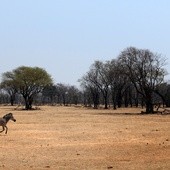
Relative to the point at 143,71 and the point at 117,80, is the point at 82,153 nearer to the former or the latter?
the point at 143,71

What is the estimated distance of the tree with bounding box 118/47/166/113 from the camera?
6719cm

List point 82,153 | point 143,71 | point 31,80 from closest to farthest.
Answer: point 82,153 < point 143,71 < point 31,80

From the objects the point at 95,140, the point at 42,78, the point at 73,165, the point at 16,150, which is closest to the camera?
the point at 73,165

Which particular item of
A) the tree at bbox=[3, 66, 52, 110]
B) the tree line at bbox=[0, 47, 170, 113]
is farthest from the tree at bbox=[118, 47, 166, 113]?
the tree at bbox=[3, 66, 52, 110]

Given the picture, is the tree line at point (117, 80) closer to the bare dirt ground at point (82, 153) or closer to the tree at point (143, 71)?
the tree at point (143, 71)

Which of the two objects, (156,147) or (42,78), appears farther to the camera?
(42,78)

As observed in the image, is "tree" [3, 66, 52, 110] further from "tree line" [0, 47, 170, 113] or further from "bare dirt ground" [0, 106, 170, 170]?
"bare dirt ground" [0, 106, 170, 170]

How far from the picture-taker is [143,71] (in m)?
67.6

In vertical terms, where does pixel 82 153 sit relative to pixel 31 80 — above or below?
below

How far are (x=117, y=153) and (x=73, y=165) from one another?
10.9 feet

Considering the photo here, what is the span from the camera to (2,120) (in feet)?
86.6

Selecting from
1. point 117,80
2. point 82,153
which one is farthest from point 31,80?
point 82,153

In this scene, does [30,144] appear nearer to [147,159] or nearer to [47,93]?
[147,159]

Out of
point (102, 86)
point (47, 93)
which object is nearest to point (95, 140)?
point (102, 86)
